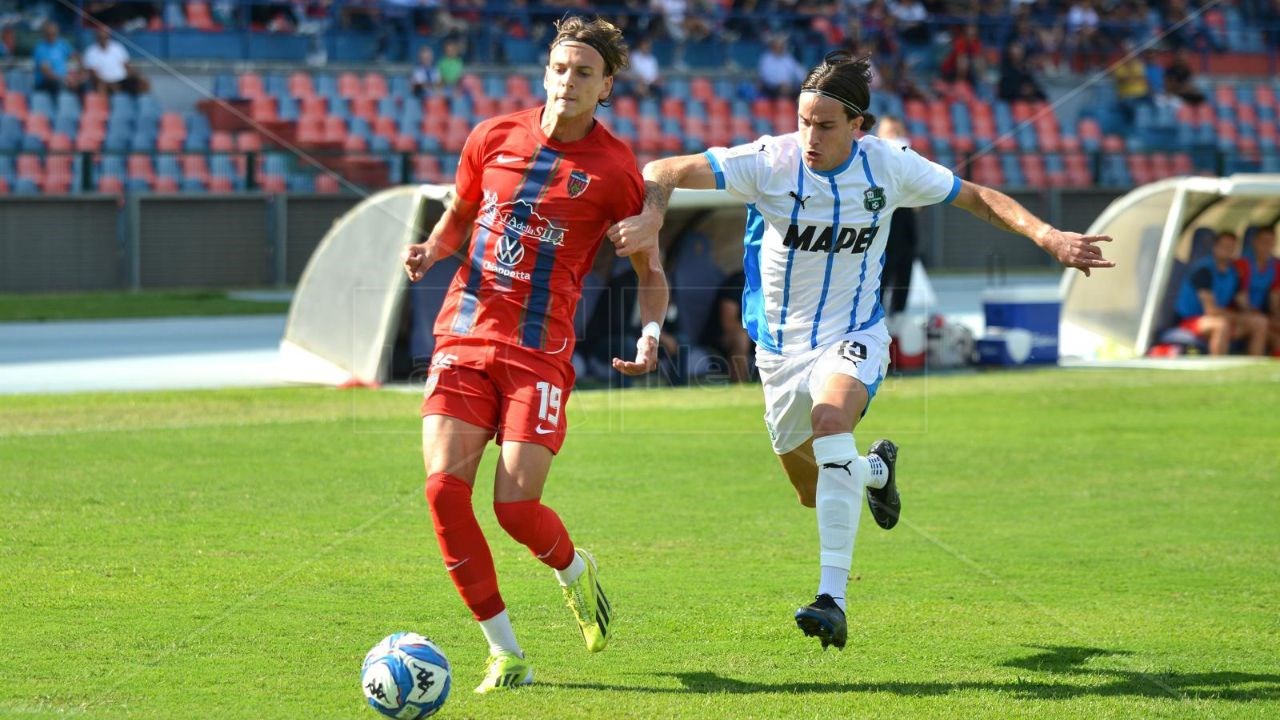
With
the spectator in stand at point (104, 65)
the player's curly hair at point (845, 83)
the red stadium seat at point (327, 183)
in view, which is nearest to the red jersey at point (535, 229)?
the player's curly hair at point (845, 83)

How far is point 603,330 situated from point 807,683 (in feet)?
32.8

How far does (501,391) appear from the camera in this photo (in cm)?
600

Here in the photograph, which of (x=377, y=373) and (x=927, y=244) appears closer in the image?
(x=377, y=373)

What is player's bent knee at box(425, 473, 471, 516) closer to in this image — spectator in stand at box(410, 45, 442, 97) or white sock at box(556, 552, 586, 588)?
white sock at box(556, 552, 586, 588)

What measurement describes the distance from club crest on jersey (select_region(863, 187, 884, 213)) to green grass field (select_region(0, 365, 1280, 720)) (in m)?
1.71

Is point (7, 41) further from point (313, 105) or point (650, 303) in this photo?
point (650, 303)

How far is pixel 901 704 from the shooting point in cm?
564

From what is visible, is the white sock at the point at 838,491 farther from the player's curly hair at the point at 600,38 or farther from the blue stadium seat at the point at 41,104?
the blue stadium seat at the point at 41,104

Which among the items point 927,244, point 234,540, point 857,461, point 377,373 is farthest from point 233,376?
point 927,244

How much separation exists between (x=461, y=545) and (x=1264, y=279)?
13.9 meters

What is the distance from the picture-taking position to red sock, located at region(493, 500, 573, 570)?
19.1 ft

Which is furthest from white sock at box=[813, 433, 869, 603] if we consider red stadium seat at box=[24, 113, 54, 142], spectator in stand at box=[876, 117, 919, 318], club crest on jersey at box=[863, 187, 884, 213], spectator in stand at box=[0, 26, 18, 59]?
spectator in stand at box=[0, 26, 18, 59]

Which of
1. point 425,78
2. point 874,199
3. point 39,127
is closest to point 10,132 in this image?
point 39,127

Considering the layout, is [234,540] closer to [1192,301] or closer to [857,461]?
[857,461]
